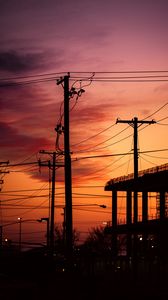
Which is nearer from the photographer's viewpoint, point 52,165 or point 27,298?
point 27,298

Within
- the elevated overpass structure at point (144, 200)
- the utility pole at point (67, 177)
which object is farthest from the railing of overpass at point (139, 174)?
the utility pole at point (67, 177)

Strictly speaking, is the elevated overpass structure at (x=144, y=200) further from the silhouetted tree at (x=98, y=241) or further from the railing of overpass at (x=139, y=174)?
the silhouetted tree at (x=98, y=241)

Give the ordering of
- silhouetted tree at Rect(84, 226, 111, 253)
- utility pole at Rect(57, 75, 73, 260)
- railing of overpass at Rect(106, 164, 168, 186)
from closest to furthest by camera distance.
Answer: utility pole at Rect(57, 75, 73, 260)
railing of overpass at Rect(106, 164, 168, 186)
silhouetted tree at Rect(84, 226, 111, 253)

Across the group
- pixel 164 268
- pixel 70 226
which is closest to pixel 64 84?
pixel 70 226

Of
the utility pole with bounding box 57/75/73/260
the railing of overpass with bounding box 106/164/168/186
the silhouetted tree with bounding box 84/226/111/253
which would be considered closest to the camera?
Result: the utility pole with bounding box 57/75/73/260

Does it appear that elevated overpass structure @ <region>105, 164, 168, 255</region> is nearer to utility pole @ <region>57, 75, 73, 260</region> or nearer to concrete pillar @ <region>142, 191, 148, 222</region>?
concrete pillar @ <region>142, 191, 148, 222</region>

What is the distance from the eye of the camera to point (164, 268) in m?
46.0

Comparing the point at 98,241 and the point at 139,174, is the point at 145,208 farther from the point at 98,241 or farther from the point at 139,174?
the point at 98,241

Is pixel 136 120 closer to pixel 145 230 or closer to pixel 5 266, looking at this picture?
pixel 5 266

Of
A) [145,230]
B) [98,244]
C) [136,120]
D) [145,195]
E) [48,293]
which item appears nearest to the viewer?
[48,293]

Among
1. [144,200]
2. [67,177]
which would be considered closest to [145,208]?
[144,200]

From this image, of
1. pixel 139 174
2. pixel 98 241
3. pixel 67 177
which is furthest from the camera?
pixel 98 241

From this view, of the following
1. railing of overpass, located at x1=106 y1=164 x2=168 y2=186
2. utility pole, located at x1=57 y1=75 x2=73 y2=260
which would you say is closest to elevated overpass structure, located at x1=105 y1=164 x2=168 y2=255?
railing of overpass, located at x1=106 y1=164 x2=168 y2=186

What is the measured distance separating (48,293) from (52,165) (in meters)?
35.3
